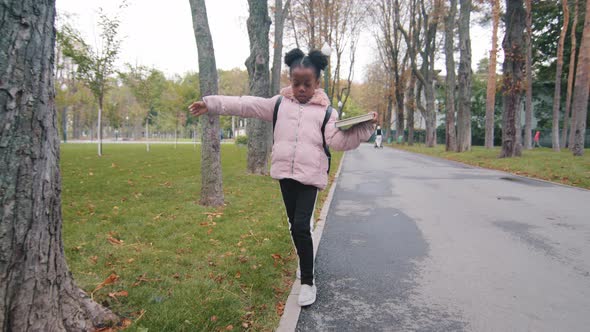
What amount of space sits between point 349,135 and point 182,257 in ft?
7.54

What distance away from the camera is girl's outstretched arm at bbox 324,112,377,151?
9.68 feet

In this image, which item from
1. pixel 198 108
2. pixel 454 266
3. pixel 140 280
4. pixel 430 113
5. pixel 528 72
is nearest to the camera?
pixel 198 108

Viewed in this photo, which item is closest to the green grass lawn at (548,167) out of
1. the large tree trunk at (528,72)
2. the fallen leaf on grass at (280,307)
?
the large tree trunk at (528,72)

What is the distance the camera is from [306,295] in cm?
324

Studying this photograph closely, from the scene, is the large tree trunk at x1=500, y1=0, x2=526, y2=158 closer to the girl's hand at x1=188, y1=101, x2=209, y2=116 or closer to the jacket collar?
the jacket collar

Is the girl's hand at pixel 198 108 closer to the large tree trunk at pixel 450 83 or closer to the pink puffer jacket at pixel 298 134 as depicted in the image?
the pink puffer jacket at pixel 298 134

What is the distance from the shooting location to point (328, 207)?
751cm

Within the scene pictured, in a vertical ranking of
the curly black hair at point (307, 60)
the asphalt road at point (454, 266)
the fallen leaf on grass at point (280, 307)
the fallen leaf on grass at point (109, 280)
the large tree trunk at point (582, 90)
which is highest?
the large tree trunk at point (582, 90)

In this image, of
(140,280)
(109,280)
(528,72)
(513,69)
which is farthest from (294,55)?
(528,72)

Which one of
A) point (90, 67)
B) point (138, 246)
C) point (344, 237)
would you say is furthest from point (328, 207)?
point (90, 67)

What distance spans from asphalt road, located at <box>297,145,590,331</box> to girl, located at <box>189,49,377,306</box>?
63cm

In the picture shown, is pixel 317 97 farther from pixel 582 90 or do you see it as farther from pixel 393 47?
pixel 393 47

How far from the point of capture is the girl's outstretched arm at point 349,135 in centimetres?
295

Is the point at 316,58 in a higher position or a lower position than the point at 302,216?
higher
